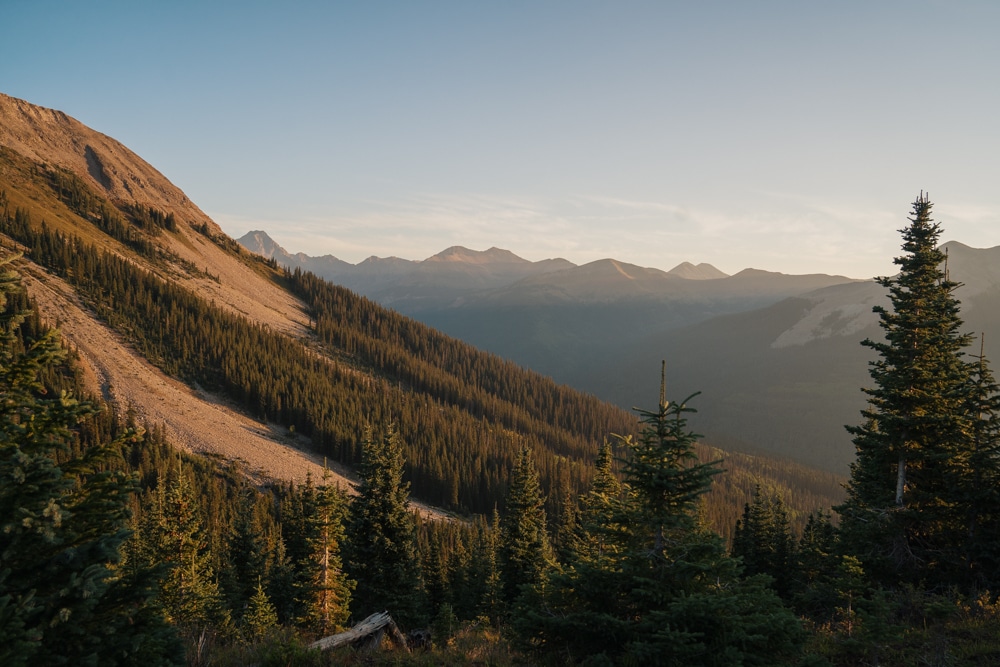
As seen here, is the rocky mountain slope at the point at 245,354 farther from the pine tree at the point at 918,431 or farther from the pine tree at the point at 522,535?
the pine tree at the point at 918,431

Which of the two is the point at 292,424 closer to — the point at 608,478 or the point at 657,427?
the point at 608,478

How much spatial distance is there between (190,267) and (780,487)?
8974 inches

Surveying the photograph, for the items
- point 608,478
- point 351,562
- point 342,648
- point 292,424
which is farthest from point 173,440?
point 342,648

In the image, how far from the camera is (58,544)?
6.52 m

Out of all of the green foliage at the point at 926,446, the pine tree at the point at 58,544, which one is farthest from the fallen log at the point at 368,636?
the green foliage at the point at 926,446

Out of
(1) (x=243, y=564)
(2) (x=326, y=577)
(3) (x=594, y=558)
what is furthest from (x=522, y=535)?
(1) (x=243, y=564)

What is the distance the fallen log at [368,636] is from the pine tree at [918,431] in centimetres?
1688

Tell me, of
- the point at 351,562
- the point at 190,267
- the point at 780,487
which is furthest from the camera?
the point at 780,487

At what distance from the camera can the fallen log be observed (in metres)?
10.9

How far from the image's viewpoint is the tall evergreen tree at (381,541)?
27688 millimetres

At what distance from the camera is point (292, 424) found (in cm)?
11100

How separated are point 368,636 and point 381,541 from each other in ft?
53.4

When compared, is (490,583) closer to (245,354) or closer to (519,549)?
(519,549)

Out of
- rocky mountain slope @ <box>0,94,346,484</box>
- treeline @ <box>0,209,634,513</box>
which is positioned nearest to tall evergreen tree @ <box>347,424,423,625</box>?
rocky mountain slope @ <box>0,94,346,484</box>
